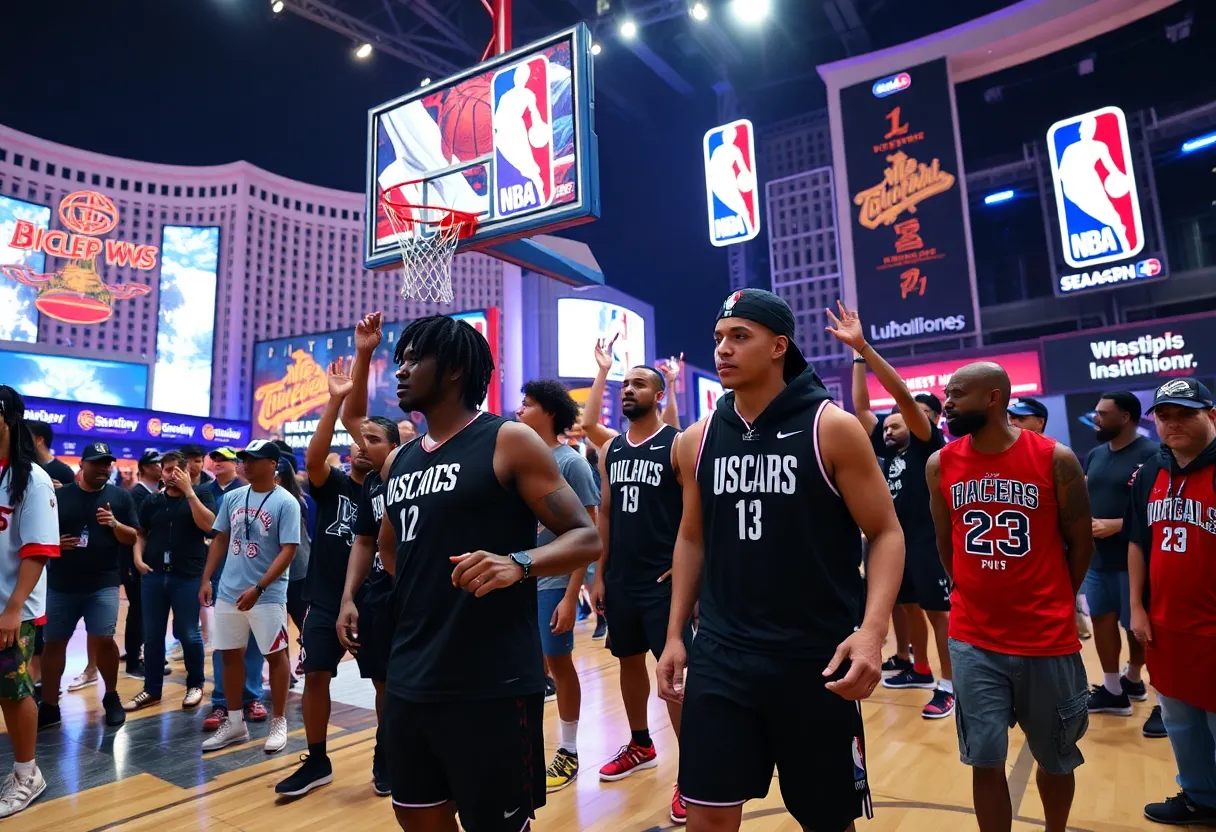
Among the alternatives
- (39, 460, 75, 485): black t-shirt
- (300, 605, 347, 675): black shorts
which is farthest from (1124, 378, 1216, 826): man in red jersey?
(39, 460, 75, 485): black t-shirt

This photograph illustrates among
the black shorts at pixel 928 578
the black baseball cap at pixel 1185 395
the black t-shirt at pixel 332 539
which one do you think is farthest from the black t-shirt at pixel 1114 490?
the black t-shirt at pixel 332 539

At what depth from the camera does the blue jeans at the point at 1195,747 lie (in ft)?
10.6

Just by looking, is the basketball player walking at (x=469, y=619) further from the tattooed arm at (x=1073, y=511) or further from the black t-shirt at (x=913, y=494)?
the black t-shirt at (x=913, y=494)

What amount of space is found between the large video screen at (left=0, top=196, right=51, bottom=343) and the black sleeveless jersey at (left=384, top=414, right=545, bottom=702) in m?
36.2

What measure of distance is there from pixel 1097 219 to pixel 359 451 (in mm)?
16618

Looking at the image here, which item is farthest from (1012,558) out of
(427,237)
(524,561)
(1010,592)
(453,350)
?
(427,237)

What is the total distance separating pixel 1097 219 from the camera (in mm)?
15094

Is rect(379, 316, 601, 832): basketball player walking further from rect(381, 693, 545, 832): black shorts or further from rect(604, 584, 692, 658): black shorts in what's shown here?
rect(604, 584, 692, 658): black shorts

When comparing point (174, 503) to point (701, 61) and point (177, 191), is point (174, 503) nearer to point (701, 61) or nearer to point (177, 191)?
point (701, 61)

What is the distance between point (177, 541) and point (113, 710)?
1281mm

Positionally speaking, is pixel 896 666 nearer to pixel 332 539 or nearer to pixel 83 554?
pixel 332 539

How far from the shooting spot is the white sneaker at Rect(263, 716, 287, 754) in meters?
4.73

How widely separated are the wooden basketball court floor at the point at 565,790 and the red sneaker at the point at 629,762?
0.05 meters

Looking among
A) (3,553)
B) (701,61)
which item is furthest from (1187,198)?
(3,553)
